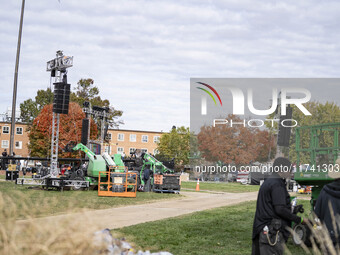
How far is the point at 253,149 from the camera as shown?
31.7m

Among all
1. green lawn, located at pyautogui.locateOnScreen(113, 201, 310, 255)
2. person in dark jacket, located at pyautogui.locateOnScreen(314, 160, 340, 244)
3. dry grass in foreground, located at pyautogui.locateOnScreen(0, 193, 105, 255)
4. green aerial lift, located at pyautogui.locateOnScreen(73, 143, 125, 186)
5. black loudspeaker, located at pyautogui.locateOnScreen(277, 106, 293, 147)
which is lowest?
green lawn, located at pyautogui.locateOnScreen(113, 201, 310, 255)

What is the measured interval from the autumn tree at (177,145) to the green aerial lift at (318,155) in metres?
60.9

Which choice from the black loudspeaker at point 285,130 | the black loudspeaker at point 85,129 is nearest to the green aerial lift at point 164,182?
the black loudspeaker at point 85,129

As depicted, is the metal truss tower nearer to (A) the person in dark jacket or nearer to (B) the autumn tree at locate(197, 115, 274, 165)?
(B) the autumn tree at locate(197, 115, 274, 165)

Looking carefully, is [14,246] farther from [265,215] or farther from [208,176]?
[208,176]

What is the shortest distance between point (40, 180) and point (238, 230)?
19.3 m

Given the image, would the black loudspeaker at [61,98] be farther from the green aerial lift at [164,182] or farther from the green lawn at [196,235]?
the green lawn at [196,235]

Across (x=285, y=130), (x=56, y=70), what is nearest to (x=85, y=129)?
(x=56, y=70)

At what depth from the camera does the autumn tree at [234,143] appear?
1172 inches

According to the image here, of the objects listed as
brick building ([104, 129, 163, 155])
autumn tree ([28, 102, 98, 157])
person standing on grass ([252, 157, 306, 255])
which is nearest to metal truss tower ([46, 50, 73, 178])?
person standing on grass ([252, 157, 306, 255])

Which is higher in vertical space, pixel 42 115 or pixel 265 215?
pixel 42 115

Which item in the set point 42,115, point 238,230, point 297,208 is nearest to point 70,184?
point 238,230

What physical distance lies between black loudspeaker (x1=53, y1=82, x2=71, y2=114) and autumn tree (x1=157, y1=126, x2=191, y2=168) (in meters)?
44.4

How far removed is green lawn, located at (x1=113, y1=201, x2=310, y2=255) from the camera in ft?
35.5
